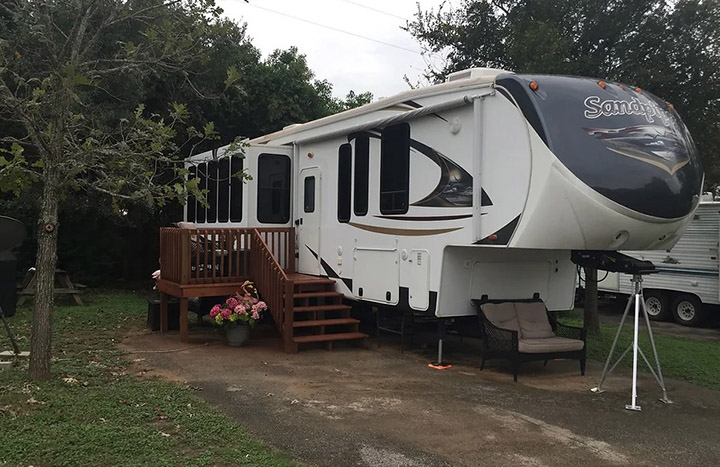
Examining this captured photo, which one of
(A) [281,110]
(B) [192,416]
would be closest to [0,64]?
(B) [192,416]

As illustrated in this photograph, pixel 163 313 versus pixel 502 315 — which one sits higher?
pixel 502 315

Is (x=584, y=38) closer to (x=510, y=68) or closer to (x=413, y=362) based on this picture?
(x=510, y=68)

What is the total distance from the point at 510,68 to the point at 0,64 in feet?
23.0

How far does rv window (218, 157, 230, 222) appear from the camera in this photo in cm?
1095

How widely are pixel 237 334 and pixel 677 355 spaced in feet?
19.2

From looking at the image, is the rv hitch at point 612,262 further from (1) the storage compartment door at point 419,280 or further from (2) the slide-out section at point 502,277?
(1) the storage compartment door at point 419,280

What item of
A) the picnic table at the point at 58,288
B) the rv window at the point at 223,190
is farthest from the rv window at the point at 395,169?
the picnic table at the point at 58,288

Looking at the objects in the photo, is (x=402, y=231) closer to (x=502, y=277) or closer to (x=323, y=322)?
(x=502, y=277)

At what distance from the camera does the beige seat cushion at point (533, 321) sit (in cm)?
751

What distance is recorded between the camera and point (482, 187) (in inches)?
265

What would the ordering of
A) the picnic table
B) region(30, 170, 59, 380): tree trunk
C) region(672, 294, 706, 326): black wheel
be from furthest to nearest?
region(672, 294, 706, 326): black wheel
the picnic table
region(30, 170, 59, 380): tree trunk

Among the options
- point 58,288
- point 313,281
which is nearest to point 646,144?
point 313,281

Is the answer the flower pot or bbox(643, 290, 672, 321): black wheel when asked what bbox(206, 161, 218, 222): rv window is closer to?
the flower pot

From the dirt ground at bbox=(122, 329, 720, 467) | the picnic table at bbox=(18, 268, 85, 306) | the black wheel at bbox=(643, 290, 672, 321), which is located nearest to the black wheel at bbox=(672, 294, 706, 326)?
the black wheel at bbox=(643, 290, 672, 321)
